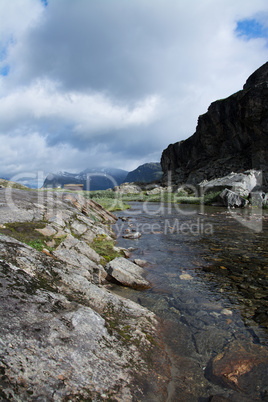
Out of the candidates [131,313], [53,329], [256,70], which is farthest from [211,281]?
[256,70]

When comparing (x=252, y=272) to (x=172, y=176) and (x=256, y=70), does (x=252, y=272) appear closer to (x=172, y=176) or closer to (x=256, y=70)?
(x=256, y=70)

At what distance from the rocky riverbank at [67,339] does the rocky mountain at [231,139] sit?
4223cm

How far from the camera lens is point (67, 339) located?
2779 mm

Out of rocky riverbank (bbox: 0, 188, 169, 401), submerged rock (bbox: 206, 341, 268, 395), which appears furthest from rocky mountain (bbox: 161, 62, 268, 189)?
rocky riverbank (bbox: 0, 188, 169, 401)

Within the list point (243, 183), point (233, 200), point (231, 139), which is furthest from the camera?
point (231, 139)

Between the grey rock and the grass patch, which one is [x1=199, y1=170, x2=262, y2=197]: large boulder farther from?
the grass patch

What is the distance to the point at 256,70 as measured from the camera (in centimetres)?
6850

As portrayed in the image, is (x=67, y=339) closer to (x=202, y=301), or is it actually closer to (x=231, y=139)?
(x=202, y=301)

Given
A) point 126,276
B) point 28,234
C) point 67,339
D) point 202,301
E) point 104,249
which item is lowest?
point 202,301

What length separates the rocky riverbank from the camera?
220 cm

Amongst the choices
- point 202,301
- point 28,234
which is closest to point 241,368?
point 202,301

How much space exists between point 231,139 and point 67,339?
276 feet

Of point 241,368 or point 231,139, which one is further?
point 231,139

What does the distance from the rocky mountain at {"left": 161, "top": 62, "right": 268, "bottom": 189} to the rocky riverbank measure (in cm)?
4223
